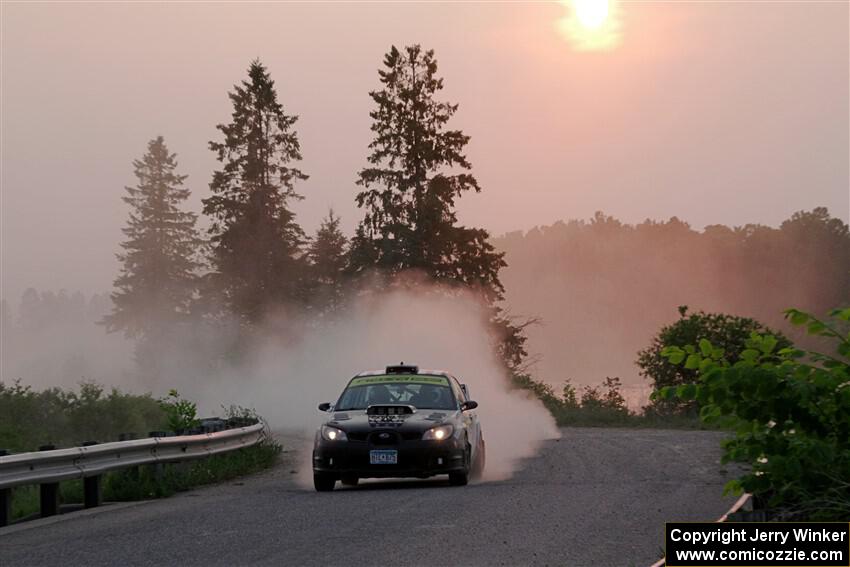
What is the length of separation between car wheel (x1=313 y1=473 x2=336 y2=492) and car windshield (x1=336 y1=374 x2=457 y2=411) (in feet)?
4.38

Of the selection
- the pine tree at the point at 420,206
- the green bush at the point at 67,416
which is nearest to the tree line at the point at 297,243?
the pine tree at the point at 420,206

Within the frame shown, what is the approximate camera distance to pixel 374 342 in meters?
52.4

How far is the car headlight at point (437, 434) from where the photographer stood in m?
17.3

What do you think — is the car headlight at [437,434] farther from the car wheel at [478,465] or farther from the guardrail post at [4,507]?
the guardrail post at [4,507]

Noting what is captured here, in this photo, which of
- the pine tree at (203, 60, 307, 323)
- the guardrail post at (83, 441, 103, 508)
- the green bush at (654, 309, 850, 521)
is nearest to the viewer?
the green bush at (654, 309, 850, 521)

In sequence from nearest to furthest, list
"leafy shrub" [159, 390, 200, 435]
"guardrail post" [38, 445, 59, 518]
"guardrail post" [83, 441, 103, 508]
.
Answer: "guardrail post" [38, 445, 59, 518] → "guardrail post" [83, 441, 103, 508] → "leafy shrub" [159, 390, 200, 435]

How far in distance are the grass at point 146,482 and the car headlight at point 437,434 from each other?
11.9 feet

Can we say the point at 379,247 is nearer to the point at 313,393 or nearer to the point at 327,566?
the point at 313,393

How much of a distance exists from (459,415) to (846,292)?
125 metres

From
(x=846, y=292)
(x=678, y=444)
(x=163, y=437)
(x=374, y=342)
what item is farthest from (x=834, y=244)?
(x=163, y=437)

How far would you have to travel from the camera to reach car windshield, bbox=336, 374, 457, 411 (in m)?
18.5

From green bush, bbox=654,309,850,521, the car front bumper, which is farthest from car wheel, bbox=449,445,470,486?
green bush, bbox=654,309,850,521

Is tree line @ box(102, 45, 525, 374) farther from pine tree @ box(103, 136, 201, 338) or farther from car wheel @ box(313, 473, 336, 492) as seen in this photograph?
car wheel @ box(313, 473, 336, 492)

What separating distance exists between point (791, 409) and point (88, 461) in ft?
33.0
